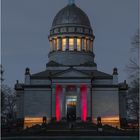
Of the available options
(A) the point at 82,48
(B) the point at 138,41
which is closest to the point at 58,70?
(A) the point at 82,48

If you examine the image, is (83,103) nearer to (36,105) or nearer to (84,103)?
(84,103)

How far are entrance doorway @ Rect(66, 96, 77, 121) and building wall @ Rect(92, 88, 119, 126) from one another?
11.4 ft

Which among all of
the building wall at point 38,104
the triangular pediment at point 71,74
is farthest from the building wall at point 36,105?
the triangular pediment at point 71,74

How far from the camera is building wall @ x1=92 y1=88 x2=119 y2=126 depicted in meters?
82.8

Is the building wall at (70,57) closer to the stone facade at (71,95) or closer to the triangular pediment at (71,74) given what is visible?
the stone facade at (71,95)

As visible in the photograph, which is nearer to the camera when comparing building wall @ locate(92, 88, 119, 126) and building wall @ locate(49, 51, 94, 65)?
building wall @ locate(92, 88, 119, 126)

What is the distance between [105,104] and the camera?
83.1 m

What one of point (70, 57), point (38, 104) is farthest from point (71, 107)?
point (70, 57)

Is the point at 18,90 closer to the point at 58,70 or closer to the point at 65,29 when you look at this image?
the point at 58,70

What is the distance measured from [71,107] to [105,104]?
20.2 ft

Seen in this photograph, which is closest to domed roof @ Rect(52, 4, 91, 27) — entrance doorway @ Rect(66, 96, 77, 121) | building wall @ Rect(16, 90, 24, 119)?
building wall @ Rect(16, 90, 24, 119)

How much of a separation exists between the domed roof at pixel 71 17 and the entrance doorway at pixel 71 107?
55.8 ft

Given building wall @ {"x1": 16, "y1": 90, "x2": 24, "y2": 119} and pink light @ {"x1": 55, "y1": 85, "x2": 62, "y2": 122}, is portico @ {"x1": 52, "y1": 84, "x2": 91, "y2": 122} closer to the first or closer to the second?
pink light @ {"x1": 55, "y1": 85, "x2": 62, "y2": 122}

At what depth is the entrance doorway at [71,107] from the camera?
82312mm
